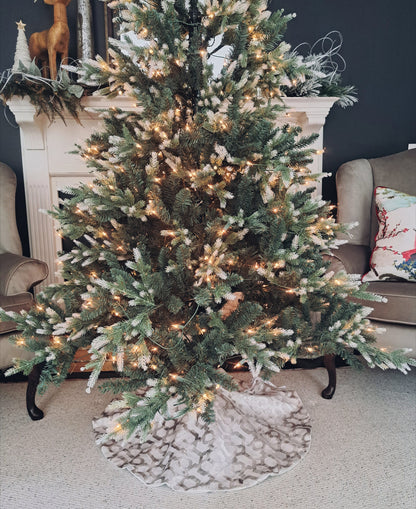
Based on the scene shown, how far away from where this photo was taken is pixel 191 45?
1297mm

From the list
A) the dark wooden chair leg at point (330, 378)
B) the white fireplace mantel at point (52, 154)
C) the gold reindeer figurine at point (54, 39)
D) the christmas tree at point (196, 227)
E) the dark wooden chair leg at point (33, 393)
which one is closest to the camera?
the christmas tree at point (196, 227)

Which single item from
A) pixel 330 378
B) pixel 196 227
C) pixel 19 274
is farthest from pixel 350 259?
pixel 19 274

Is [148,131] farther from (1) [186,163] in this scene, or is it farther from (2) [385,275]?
(2) [385,275]

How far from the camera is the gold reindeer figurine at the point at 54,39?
2.09m

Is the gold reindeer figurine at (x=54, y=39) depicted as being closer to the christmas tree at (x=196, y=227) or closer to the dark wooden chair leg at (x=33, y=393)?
the christmas tree at (x=196, y=227)

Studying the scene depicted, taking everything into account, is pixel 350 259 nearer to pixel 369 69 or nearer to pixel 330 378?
pixel 330 378

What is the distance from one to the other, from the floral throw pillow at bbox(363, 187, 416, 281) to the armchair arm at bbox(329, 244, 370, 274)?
6 centimetres

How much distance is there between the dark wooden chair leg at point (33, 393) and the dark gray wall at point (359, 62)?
114 centimetres

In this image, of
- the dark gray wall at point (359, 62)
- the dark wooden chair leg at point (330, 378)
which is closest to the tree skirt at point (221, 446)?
the dark wooden chair leg at point (330, 378)

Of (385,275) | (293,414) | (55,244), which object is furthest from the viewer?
(55,244)

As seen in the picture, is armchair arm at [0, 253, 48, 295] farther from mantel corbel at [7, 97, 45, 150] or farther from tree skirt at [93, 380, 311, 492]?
mantel corbel at [7, 97, 45, 150]

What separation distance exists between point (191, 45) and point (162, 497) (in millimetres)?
1375

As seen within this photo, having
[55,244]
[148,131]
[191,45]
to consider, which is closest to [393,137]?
[191,45]

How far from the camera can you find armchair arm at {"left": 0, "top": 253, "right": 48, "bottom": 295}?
162cm
